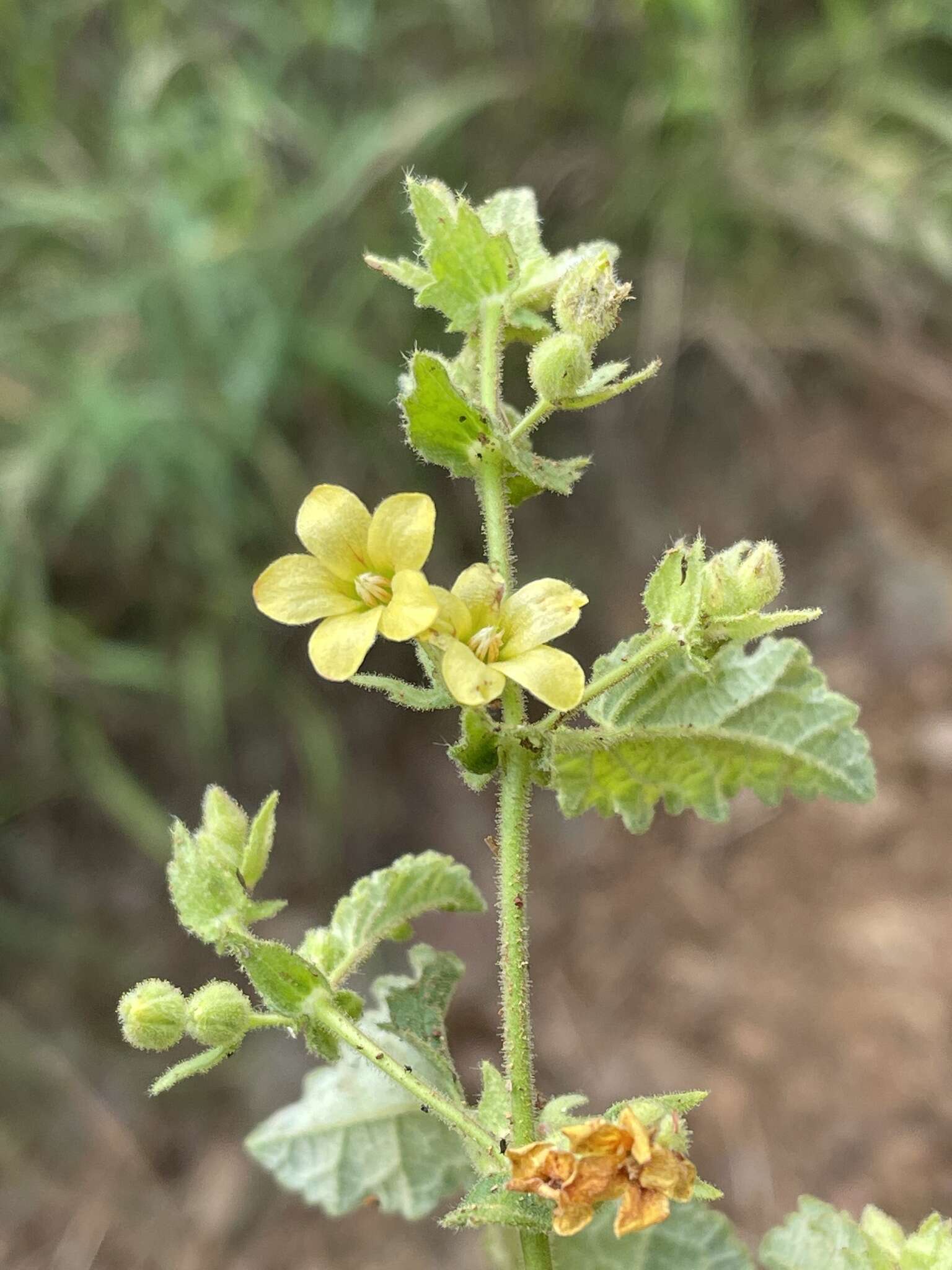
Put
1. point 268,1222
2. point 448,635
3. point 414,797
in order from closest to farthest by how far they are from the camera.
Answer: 1. point 448,635
2. point 268,1222
3. point 414,797

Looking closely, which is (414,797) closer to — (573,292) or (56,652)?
(56,652)

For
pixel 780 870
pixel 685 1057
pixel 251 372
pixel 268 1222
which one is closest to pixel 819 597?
pixel 780 870

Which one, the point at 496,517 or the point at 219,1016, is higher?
the point at 496,517

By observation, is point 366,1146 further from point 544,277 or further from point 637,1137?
point 544,277

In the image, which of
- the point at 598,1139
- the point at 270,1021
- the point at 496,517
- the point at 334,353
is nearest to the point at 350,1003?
the point at 270,1021

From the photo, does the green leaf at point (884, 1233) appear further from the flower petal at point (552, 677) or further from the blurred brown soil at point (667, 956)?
the blurred brown soil at point (667, 956)

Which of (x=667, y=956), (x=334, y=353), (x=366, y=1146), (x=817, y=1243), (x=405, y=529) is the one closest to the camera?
(x=405, y=529)

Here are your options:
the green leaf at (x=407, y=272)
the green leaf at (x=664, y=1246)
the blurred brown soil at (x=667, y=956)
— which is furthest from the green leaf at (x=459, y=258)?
the blurred brown soil at (x=667, y=956)
